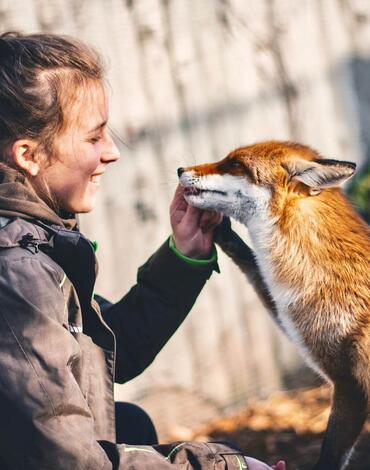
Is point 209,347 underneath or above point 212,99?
underneath

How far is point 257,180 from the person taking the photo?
10.8ft

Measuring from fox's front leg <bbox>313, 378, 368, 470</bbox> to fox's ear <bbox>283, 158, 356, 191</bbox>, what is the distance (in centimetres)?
79

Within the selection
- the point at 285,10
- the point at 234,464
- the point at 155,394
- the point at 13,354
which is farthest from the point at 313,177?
the point at 285,10

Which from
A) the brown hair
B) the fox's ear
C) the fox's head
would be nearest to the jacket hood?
the brown hair

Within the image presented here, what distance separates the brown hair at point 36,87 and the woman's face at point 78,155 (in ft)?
0.13

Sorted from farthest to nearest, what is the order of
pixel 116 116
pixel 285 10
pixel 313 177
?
pixel 285 10
pixel 116 116
pixel 313 177

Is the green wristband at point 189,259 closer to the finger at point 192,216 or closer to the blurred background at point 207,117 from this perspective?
the finger at point 192,216

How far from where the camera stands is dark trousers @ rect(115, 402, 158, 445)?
9.50ft

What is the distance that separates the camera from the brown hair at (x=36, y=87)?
8.21 ft

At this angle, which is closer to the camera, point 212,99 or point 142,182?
point 142,182

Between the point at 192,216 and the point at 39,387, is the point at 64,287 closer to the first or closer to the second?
the point at 39,387

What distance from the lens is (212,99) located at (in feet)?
15.5

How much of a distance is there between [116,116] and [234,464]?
2.50m

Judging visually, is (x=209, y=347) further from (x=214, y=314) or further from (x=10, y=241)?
(x=10, y=241)
